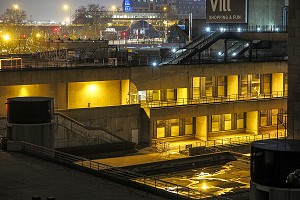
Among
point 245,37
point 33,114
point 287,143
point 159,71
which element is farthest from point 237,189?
point 245,37

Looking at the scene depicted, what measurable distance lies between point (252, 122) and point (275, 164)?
4354 centimetres

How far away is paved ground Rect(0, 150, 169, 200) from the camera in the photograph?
1090 inches

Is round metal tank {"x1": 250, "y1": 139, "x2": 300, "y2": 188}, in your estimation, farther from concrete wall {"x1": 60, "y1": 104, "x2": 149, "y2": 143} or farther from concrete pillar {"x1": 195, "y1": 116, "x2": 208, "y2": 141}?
concrete pillar {"x1": 195, "y1": 116, "x2": 208, "y2": 141}

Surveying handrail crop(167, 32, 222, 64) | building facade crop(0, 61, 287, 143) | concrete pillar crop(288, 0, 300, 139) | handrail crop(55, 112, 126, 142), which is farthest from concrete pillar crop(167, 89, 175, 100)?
concrete pillar crop(288, 0, 300, 139)

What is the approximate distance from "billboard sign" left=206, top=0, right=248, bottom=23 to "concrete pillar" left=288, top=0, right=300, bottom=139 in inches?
1321

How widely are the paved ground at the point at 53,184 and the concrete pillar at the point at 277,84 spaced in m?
40.6

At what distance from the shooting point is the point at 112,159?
52.6 metres

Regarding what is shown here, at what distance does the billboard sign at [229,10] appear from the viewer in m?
72.9

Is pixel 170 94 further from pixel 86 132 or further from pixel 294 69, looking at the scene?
pixel 294 69

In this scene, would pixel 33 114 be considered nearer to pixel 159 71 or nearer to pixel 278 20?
pixel 159 71

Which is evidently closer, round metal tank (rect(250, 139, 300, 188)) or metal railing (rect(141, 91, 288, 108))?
round metal tank (rect(250, 139, 300, 188))

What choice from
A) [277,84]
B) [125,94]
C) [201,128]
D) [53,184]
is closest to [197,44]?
[277,84]

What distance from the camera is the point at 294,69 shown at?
1554 inches

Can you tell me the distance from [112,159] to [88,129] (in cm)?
367
